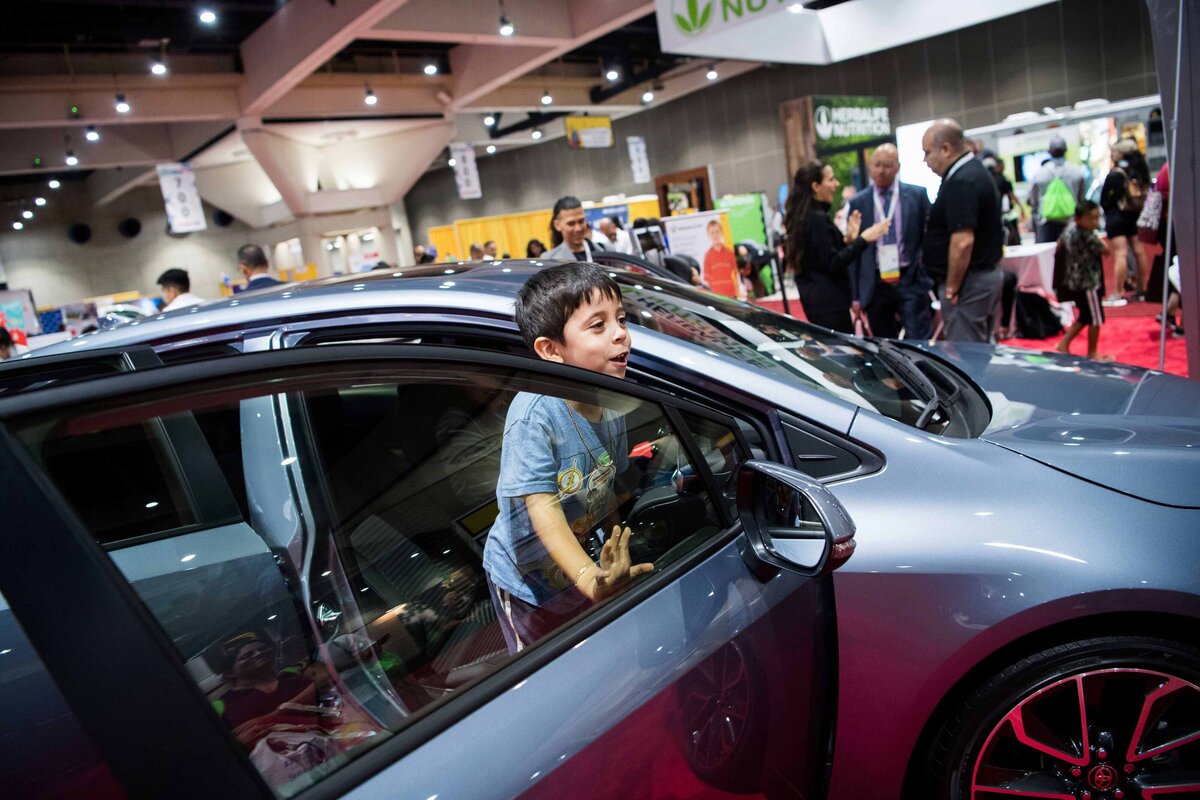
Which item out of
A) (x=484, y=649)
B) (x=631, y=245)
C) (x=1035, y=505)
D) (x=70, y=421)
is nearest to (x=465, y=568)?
(x=484, y=649)

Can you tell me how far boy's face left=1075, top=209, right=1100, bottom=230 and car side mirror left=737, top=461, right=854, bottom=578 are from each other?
5.52m

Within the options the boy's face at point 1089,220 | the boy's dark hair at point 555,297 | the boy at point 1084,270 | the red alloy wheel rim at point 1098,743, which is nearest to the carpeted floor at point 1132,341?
the boy at point 1084,270

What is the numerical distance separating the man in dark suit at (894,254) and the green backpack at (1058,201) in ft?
17.9

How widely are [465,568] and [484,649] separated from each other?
0.18 meters

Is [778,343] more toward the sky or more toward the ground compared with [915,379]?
more toward the sky

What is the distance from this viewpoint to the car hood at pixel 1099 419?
5.02 feet

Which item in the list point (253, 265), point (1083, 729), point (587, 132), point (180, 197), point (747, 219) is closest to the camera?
point (1083, 729)

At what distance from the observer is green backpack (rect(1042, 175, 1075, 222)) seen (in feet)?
31.4

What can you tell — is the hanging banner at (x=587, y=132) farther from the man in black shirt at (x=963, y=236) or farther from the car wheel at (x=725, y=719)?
the car wheel at (x=725, y=719)

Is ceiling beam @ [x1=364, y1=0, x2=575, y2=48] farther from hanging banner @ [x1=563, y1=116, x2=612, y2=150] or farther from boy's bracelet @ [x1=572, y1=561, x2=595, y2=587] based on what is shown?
boy's bracelet @ [x1=572, y1=561, x2=595, y2=587]

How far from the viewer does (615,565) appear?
3.97ft

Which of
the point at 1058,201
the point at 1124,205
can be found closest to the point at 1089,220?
the point at 1124,205

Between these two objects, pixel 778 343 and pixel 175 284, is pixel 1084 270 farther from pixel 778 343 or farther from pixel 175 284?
pixel 175 284

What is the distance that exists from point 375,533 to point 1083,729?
1335 mm
